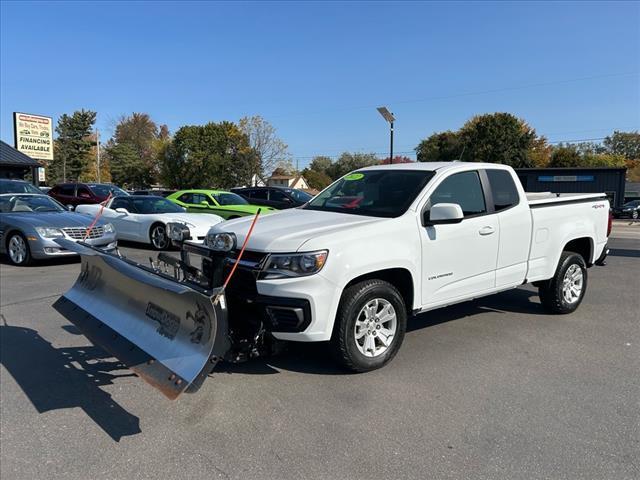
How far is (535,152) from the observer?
68375 millimetres

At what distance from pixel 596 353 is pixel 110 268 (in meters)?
4.74

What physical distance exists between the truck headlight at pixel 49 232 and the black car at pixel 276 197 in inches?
331

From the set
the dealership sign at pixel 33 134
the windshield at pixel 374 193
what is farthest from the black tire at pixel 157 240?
the dealership sign at pixel 33 134

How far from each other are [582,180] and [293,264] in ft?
168

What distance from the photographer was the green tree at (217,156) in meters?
54.0

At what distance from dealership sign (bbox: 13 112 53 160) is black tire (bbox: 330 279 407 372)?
30.9 meters

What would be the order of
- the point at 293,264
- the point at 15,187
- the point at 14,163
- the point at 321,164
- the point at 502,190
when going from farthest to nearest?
the point at 321,164
the point at 14,163
the point at 15,187
the point at 502,190
the point at 293,264

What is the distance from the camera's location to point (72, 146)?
77500mm

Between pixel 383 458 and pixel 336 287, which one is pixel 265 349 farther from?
pixel 383 458

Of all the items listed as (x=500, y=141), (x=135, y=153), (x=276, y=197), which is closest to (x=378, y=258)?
(x=276, y=197)

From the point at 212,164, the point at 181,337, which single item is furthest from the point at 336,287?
the point at 212,164

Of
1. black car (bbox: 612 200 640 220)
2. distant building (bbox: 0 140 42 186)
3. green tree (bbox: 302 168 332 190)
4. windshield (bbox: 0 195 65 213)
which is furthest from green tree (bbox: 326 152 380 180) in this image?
windshield (bbox: 0 195 65 213)

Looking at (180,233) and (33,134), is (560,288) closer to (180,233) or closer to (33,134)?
(180,233)

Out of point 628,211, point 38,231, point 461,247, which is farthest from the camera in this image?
point 628,211
